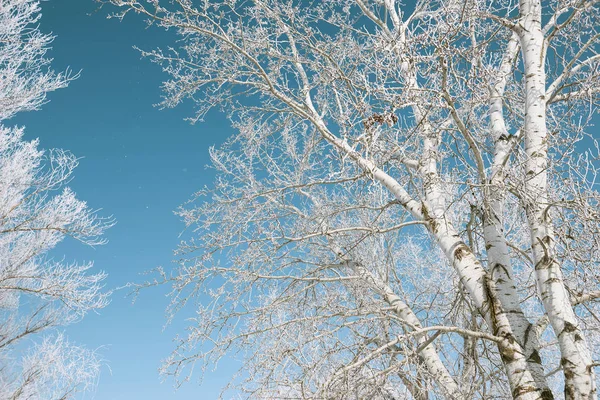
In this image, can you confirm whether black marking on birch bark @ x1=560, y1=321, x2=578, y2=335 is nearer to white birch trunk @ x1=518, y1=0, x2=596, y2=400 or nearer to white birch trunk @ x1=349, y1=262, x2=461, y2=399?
white birch trunk @ x1=518, y1=0, x2=596, y2=400

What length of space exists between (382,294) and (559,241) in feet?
8.26

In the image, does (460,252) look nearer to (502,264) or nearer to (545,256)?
(502,264)

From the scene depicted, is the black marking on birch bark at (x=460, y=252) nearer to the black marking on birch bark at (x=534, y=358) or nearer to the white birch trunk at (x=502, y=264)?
the white birch trunk at (x=502, y=264)

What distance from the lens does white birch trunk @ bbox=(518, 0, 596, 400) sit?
3457 mm

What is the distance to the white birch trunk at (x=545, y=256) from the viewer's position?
3.46 metres

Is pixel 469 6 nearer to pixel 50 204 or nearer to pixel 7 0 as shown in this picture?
pixel 50 204

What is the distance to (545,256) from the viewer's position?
3768mm

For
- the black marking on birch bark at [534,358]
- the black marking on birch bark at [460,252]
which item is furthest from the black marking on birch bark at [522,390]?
the black marking on birch bark at [460,252]

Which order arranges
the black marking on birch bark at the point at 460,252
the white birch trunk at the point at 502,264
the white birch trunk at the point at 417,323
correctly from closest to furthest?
the white birch trunk at the point at 502,264 < the black marking on birch bark at the point at 460,252 < the white birch trunk at the point at 417,323

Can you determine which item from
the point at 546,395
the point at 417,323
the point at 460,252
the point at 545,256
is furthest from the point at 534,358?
the point at 417,323

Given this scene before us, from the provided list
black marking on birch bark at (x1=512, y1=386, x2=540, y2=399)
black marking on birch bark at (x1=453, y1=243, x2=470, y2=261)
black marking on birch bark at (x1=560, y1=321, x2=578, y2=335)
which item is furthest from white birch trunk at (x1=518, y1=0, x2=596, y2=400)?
black marking on birch bark at (x1=453, y1=243, x2=470, y2=261)

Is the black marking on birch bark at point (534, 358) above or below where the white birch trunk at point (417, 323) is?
below

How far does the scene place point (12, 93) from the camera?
9508mm

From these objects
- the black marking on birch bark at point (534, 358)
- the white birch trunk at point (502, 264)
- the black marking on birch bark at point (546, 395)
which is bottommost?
the black marking on birch bark at point (546, 395)
